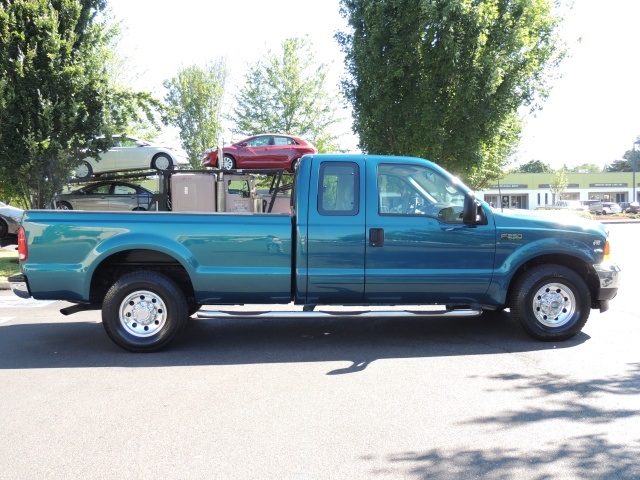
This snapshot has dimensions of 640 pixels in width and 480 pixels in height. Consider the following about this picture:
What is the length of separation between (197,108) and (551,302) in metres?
27.0

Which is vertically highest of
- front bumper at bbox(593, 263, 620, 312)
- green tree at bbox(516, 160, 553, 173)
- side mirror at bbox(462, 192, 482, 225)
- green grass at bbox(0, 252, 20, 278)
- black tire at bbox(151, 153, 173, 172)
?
green tree at bbox(516, 160, 553, 173)

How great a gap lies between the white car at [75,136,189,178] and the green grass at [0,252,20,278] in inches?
107

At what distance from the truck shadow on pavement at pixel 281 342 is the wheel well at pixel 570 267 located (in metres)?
0.62

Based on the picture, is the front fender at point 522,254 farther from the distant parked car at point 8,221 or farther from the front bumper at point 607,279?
the distant parked car at point 8,221

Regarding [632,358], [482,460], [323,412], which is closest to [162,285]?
[323,412]

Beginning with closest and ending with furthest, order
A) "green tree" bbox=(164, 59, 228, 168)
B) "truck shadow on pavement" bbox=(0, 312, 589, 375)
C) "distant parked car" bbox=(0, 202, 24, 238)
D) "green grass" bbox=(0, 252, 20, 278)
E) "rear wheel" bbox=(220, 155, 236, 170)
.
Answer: "truck shadow on pavement" bbox=(0, 312, 589, 375) < "green grass" bbox=(0, 252, 20, 278) < "rear wheel" bbox=(220, 155, 236, 170) < "distant parked car" bbox=(0, 202, 24, 238) < "green tree" bbox=(164, 59, 228, 168)

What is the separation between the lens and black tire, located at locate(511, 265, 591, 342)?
20.3ft

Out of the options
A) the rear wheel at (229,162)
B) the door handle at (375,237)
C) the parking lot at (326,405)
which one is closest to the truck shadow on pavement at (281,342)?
the parking lot at (326,405)

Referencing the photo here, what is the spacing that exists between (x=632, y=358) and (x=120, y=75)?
86.5 feet

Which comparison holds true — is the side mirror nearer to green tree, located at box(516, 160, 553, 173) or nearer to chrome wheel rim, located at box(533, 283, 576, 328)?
chrome wheel rim, located at box(533, 283, 576, 328)

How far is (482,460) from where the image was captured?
11.4ft

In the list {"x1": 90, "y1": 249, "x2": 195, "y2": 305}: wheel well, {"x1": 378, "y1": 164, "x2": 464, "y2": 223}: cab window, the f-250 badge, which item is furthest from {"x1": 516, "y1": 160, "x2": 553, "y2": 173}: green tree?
{"x1": 90, "y1": 249, "x2": 195, "y2": 305}: wheel well

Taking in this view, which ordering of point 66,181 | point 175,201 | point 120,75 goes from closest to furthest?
point 175,201
point 66,181
point 120,75

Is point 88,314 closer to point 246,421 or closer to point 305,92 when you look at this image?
point 246,421
